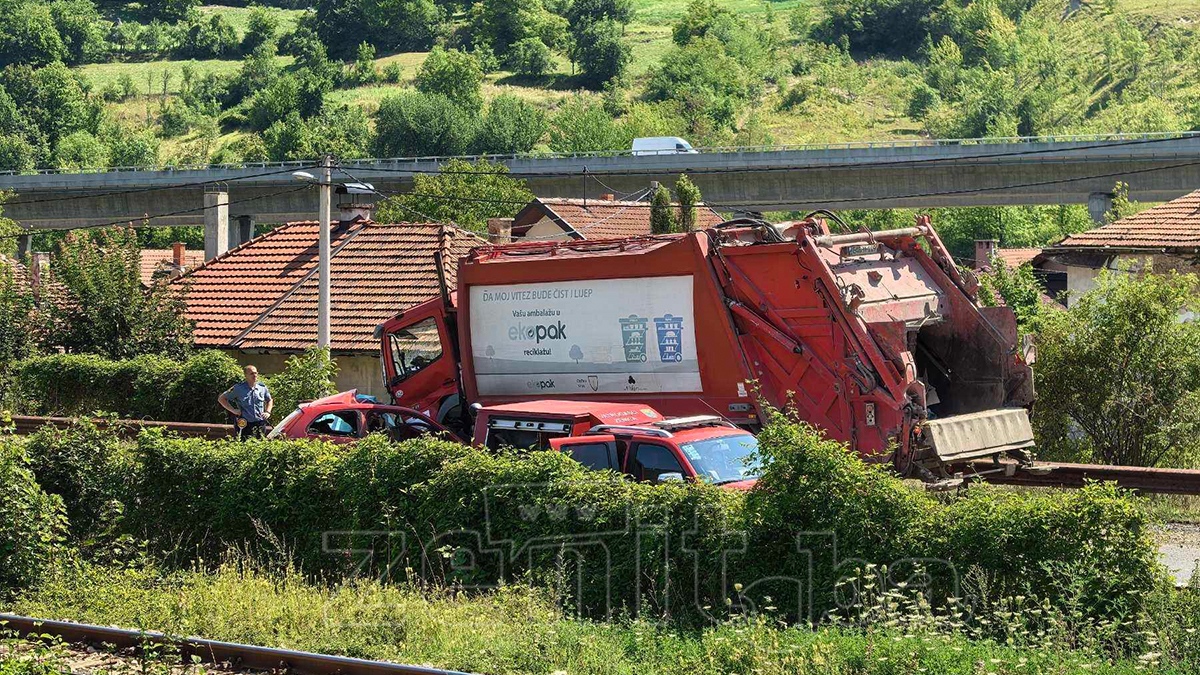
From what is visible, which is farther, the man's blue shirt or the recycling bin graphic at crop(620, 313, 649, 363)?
the man's blue shirt

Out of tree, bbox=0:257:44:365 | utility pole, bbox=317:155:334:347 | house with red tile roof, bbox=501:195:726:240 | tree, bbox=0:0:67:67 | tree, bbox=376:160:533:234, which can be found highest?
tree, bbox=0:0:67:67

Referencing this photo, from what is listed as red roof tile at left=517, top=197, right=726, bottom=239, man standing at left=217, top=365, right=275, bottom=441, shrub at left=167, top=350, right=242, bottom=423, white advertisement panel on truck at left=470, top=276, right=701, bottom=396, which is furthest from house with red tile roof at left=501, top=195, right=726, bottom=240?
white advertisement panel on truck at left=470, top=276, right=701, bottom=396

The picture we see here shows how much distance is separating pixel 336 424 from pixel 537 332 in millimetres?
2772

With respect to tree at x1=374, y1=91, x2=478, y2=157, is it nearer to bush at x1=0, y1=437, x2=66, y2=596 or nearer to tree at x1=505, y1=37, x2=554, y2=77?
tree at x1=505, y1=37, x2=554, y2=77

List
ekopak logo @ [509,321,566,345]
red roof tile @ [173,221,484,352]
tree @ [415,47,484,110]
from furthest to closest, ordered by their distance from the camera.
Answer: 1. tree @ [415,47,484,110]
2. red roof tile @ [173,221,484,352]
3. ekopak logo @ [509,321,566,345]

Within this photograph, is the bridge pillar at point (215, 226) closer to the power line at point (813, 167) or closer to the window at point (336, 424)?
the power line at point (813, 167)

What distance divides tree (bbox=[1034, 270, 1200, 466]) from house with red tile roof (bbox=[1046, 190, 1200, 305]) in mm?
9076

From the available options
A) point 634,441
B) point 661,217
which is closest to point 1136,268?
point 661,217

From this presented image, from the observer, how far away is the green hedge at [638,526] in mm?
10711

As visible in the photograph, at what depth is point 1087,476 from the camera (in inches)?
630

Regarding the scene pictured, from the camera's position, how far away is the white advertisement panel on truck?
56.2 ft

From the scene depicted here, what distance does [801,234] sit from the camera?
15898mm

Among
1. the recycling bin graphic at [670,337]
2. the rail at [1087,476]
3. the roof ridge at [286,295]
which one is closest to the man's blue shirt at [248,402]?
the recycling bin graphic at [670,337]

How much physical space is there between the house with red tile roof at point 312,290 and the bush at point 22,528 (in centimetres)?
1214
